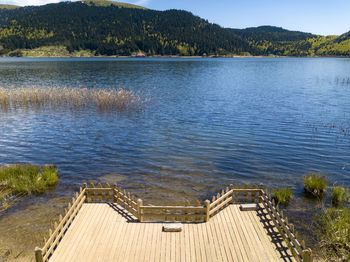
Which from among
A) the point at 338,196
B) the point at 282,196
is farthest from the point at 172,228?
the point at 338,196

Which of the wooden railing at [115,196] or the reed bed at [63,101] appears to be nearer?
the wooden railing at [115,196]

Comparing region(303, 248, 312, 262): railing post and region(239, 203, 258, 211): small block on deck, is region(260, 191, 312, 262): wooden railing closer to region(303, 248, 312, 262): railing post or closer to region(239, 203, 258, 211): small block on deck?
region(303, 248, 312, 262): railing post

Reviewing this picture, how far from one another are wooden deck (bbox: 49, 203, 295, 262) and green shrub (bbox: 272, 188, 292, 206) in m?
3.30

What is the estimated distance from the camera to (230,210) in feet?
40.9

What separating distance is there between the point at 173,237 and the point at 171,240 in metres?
0.21

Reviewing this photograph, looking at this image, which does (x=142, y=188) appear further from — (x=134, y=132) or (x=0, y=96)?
(x=0, y=96)

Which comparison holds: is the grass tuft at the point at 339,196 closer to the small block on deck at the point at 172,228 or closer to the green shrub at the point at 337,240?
the green shrub at the point at 337,240

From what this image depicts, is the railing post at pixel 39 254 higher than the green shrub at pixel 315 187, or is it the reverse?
the railing post at pixel 39 254

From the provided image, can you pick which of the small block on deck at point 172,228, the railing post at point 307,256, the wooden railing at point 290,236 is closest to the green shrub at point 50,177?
the small block on deck at point 172,228

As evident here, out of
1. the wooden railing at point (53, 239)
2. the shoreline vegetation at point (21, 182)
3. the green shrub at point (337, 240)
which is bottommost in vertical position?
the shoreline vegetation at point (21, 182)

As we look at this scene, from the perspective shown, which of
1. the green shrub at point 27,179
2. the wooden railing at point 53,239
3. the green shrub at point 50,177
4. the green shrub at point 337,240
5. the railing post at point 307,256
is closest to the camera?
the railing post at point 307,256

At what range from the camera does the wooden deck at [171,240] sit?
9.40 m

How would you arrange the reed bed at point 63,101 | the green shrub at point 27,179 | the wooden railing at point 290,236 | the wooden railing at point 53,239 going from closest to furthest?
the wooden railing at point 290,236 < the wooden railing at point 53,239 < the green shrub at point 27,179 < the reed bed at point 63,101

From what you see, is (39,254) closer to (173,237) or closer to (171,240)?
(171,240)
